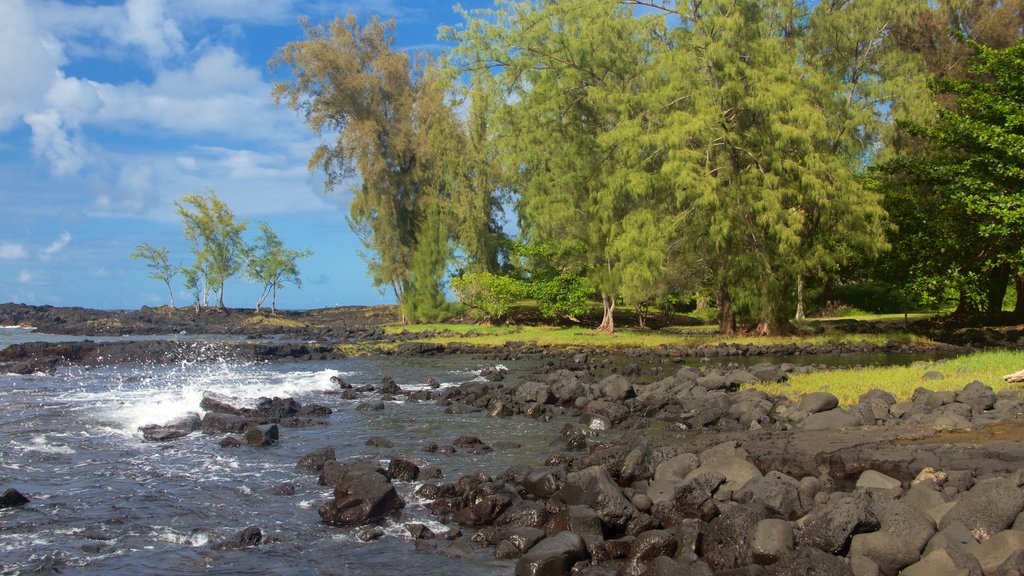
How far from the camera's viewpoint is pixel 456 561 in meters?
8.80

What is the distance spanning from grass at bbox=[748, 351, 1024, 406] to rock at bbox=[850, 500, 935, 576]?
7.87 m

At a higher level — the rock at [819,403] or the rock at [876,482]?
the rock at [819,403]

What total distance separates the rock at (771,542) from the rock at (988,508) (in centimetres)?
159

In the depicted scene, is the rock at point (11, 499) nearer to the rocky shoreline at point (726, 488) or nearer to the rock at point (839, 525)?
the rocky shoreline at point (726, 488)

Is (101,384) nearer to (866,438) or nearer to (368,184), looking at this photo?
(866,438)

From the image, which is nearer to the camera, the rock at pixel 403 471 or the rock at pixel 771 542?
the rock at pixel 771 542

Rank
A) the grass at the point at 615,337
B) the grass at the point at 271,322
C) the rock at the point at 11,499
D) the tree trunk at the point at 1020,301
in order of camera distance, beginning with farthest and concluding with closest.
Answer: the grass at the point at 271,322 < the tree trunk at the point at 1020,301 < the grass at the point at 615,337 < the rock at the point at 11,499

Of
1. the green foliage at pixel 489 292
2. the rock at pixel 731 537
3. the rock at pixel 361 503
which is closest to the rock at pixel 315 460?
the rock at pixel 361 503

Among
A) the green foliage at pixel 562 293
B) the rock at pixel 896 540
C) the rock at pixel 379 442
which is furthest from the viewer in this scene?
the green foliage at pixel 562 293

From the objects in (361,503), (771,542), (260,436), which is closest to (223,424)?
(260,436)

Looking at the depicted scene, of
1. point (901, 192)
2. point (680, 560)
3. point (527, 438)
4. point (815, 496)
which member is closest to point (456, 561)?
point (680, 560)

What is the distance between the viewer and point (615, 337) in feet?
124

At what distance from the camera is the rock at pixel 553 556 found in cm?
815

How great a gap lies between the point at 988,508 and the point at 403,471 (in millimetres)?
8006
